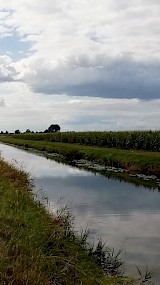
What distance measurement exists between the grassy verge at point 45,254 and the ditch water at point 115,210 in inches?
29.0

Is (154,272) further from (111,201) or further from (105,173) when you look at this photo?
(105,173)

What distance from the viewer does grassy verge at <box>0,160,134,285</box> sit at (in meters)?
6.96

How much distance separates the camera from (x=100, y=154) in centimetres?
4088

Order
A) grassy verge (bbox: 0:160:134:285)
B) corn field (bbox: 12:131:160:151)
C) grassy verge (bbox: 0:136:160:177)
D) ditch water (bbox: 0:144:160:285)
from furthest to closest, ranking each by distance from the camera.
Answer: corn field (bbox: 12:131:160:151), grassy verge (bbox: 0:136:160:177), ditch water (bbox: 0:144:160:285), grassy verge (bbox: 0:160:134:285)

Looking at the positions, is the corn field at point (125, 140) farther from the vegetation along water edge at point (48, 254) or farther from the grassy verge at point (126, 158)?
the vegetation along water edge at point (48, 254)

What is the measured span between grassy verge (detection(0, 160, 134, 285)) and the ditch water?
0.74 meters

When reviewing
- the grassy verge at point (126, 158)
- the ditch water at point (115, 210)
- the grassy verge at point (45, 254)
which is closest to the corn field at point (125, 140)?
the grassy verge at point (126, 158)

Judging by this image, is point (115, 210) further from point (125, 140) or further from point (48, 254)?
point (125, 140)

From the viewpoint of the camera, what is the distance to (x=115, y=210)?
1681 centimetres

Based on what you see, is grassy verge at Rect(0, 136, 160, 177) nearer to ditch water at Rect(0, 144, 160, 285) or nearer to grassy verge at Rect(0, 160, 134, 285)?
ditch water at Rect(0, 144, 160, 285)

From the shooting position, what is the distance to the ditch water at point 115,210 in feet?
37.4

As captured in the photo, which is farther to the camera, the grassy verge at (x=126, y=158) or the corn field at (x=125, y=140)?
the corn field at (x=125, y=140)

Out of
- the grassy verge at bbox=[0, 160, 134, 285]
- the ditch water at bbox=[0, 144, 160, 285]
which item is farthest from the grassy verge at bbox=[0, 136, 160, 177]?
the grassy verge at bbox=[0, 160, 134, 285]

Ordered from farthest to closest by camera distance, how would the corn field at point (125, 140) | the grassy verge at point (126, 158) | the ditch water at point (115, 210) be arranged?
the corn field at point (125, 140) < the grassy verge at point (126, 158) < the ditch water at point (115, 210)
